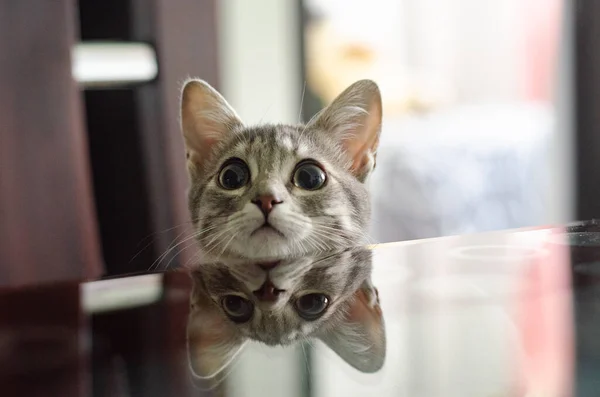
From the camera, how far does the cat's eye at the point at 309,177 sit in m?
0.74

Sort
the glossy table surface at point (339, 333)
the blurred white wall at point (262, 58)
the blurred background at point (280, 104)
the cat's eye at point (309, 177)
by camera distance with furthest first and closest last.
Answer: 1. the blurred white wall at point (262, 58)
2. the blurred background at point (280, 104)
3. the cat's eye at point (309, 177)
4. the glossy table surface at point (339, 333)

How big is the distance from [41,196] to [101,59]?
22 centimetres

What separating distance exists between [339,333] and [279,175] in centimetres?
37

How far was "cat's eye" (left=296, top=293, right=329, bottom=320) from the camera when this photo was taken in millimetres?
424

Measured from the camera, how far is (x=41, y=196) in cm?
88

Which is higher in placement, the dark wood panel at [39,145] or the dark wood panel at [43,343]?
the dark wood panel at [39,145]

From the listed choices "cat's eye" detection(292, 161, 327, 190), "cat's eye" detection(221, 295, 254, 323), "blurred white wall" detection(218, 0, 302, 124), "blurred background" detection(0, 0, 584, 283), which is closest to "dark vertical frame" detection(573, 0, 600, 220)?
"blurred background" detection(0, 0, 584, 283)

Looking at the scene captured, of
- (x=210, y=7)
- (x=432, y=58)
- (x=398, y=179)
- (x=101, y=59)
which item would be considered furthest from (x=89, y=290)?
(x=432, y=58)

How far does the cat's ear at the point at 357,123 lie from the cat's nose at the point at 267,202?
0.19 metres

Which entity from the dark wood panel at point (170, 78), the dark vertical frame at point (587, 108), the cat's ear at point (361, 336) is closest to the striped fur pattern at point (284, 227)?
the cat's ear at point (361, 336)

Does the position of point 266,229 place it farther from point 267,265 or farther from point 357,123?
point 357,123

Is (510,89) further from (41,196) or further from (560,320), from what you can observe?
(560,320)

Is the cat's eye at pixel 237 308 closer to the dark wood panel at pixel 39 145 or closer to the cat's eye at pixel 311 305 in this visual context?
the cat's eye at pixel 311 305

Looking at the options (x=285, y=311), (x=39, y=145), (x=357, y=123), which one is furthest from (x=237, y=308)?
(x=39, y=145)
